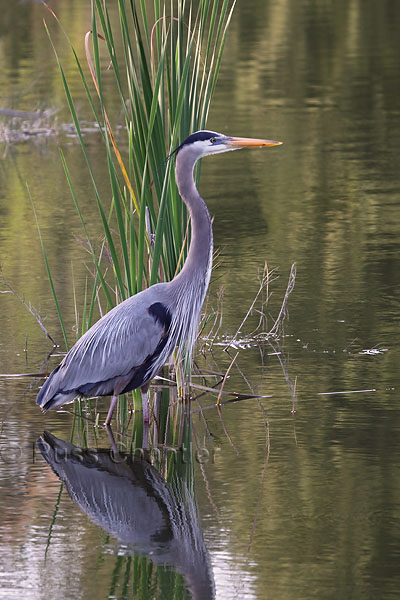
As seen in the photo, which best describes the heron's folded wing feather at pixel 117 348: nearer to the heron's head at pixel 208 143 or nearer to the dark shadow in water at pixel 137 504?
the dark shadow in water at pixel 137 504

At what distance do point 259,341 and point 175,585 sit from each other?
135 inches

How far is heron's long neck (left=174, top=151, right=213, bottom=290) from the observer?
6.41 m

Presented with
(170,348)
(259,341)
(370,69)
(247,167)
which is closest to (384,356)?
(259,341)

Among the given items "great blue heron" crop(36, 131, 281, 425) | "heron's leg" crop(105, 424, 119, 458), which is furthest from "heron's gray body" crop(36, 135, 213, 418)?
"heron's leg" crop(105, 424, 119, 458)

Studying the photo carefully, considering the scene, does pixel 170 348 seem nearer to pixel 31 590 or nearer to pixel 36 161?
pixel 31 590

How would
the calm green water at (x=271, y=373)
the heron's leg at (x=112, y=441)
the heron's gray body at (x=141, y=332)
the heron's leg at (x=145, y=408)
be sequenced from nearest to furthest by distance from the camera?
the calm green water at (x=271, y=373) → the heron's leg at (x=112, y=441) → the heron's gray body at (x=141, y=332) → the heron's leg at (x=145, y=408)

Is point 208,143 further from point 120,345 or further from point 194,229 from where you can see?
point 120,345

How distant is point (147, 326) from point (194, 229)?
508 millimetres

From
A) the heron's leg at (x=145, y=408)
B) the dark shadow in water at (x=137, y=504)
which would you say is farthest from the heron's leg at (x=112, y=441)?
the heron's leg at (x=145, y=408)

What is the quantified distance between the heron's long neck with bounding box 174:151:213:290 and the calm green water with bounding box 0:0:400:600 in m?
0.75

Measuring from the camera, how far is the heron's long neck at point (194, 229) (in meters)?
6.41

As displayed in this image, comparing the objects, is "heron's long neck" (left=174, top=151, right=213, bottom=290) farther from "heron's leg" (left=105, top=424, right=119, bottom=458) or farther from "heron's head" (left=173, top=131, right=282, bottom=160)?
"heron's leg" (left=105, top=424, right=119, bottom=458)

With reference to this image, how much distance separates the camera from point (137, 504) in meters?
5.61

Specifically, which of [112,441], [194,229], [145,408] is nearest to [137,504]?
[112,441]
